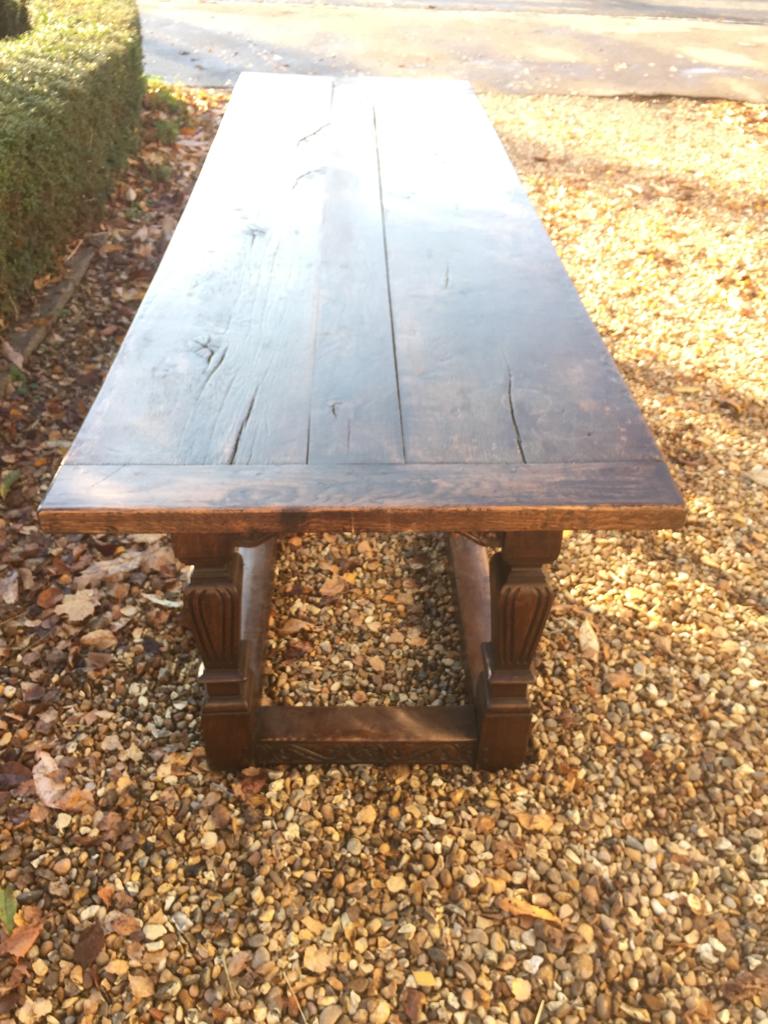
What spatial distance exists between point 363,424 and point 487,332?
0.46 meters

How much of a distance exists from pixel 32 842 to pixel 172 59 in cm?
680

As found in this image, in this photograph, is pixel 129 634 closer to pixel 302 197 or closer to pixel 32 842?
pixel 32 842

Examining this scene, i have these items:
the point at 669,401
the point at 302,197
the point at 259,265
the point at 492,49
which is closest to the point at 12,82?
the point at 302,197

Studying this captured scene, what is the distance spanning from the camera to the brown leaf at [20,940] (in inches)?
68.4

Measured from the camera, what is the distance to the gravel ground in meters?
1.73

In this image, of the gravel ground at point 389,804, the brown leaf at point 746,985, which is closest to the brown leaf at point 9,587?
the gravel ground at point 389,804

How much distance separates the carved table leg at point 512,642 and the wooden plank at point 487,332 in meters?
0.19

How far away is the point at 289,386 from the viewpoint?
71.3 inches

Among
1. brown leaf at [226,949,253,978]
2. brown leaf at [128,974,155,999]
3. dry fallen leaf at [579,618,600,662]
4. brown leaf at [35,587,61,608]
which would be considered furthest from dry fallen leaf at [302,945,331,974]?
brown leaf at [35,587,61,608]

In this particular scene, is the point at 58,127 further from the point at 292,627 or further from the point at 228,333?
the point at 292,627

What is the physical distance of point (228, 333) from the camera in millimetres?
1972

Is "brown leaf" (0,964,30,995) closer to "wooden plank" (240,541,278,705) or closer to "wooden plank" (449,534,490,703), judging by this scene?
"wooden plank" (240,541,278,705)

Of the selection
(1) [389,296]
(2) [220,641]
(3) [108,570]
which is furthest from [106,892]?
(1) [389,296]

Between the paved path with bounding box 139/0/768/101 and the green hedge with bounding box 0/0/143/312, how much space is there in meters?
2.07
